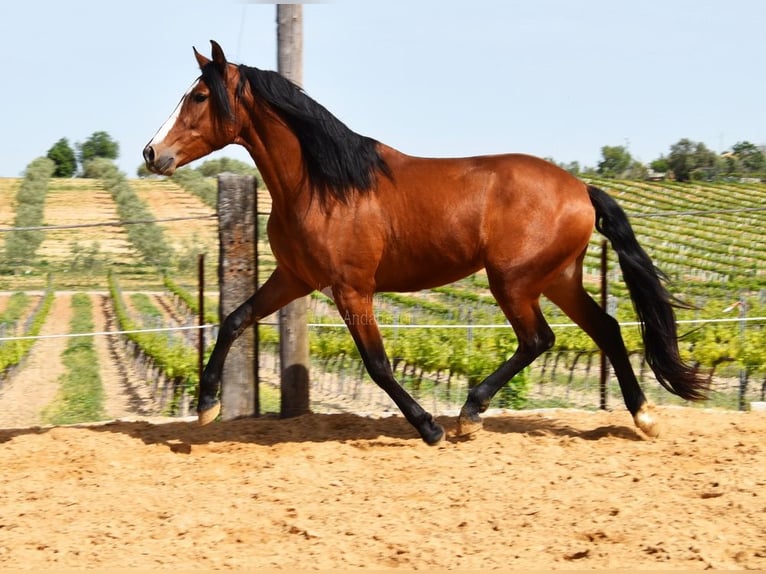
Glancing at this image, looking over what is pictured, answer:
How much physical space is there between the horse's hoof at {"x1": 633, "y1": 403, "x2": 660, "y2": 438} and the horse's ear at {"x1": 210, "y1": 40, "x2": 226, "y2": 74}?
321cm

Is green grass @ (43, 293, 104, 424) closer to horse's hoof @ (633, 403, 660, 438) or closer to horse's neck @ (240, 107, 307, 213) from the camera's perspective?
horse's neck @ (240, 107, 307, 213)

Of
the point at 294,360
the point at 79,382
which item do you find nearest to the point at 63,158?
the point at 79,382

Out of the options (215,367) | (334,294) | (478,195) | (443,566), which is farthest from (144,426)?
(443,566)

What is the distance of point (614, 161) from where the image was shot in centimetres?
8381

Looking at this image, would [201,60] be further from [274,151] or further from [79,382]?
[79,382]

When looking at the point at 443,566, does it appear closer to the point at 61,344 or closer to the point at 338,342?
the point at 338,342

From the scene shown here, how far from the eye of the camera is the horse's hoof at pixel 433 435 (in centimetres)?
529

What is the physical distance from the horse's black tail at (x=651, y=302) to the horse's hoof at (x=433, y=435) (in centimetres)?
139

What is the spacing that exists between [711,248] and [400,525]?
50.7 meters

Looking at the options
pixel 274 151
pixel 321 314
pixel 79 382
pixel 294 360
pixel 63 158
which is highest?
pixel 63 158

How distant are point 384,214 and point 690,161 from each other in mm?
74597

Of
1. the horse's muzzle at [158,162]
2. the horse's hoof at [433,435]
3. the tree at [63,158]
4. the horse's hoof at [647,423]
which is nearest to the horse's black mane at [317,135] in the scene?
the horse's muzzle at [158,162]

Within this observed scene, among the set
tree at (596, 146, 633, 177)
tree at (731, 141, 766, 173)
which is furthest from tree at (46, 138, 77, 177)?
tree at (731, 141, 766, 173)

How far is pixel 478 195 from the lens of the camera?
539 centimetres
